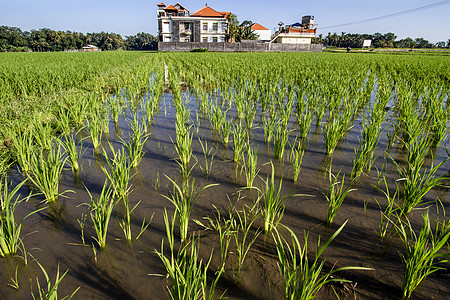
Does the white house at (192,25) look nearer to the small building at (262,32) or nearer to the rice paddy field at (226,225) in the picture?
the small building at (262,32)

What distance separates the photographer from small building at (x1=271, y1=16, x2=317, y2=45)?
48725 mm

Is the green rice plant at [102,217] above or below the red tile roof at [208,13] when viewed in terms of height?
below

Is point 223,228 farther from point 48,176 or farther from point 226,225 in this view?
point 48,176

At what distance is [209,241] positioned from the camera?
1.90 m

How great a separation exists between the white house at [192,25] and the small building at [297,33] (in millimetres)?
12680

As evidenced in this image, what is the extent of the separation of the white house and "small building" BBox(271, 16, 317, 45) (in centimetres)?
1268

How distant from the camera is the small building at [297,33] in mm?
48725

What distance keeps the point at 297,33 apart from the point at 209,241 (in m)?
55.2

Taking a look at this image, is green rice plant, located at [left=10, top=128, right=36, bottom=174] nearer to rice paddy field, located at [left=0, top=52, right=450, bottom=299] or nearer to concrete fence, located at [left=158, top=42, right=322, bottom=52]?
rice paddy field, located at [left=0, top=52, right=450, bottom=299]

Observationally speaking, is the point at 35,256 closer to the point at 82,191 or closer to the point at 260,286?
the point at 82,191

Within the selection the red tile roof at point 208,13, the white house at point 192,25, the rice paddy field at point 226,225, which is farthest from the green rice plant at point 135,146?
the red tile roof at point 208,13

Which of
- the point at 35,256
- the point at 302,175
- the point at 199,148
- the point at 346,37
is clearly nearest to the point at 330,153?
the point at 302,175

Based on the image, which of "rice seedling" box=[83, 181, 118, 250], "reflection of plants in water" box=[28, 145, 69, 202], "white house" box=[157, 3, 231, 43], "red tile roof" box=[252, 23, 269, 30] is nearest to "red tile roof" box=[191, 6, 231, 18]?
"white house" box=[157, 3, 231, 43]

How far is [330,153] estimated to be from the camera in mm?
3340
